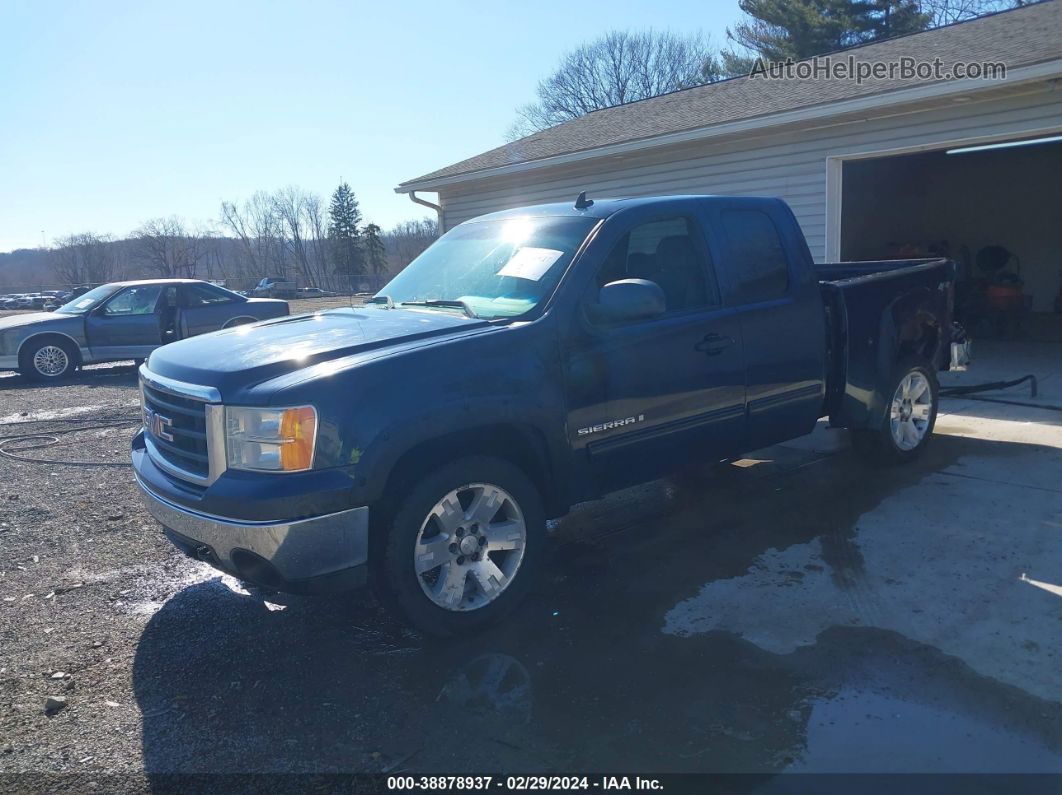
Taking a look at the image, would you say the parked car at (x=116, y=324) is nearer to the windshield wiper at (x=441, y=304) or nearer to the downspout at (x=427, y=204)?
the downspout at (x=427, y=204)

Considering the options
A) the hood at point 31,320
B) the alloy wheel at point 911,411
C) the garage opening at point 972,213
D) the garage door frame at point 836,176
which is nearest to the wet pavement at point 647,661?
the alloy wheel at point 911,411

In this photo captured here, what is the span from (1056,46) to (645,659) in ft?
27.6

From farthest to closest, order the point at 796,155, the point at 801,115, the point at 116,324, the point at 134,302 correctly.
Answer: the point at 134,302 → the point at 116,324 → the point at 796,155 → the point at 801,115

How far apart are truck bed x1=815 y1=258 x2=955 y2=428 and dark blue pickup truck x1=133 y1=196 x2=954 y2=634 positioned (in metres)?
0.03

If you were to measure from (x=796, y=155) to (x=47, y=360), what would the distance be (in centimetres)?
1190

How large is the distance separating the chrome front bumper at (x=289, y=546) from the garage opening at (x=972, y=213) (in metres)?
15.1

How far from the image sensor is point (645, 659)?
3.64 m

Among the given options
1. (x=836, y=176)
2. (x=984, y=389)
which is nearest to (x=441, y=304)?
(x=984, y=389)

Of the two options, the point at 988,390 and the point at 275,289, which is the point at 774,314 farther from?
the point at 275,289

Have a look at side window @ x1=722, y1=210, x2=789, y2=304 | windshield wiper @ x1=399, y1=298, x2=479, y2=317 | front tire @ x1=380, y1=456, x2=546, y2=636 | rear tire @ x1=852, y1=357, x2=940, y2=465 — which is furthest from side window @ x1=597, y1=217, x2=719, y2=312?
rear tire @ x1=852, y1=357, x2=940, y2=465

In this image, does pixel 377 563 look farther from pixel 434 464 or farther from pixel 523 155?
pixel 523 155

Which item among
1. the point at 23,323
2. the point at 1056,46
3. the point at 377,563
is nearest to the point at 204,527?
the point at 377,563

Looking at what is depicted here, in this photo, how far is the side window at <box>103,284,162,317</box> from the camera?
45.2ft

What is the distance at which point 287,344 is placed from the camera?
389 centimetres
